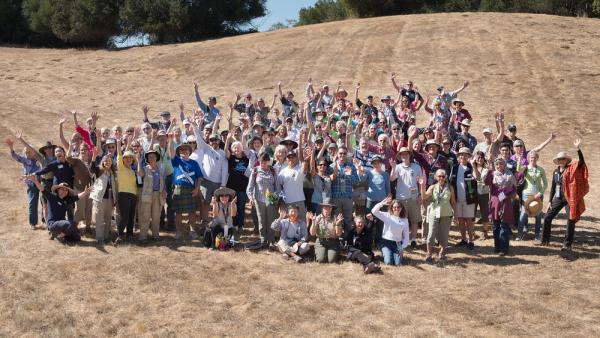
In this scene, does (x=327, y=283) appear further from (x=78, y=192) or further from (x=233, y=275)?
(x=78, y=192)

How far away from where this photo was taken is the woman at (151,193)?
1001cm

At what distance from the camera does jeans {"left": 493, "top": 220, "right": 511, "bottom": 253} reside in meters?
9.70

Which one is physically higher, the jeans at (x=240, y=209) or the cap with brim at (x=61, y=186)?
the cap with brim at (x=61, y=186)

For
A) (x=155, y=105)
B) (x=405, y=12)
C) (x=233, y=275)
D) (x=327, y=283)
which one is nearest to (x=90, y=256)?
(x=233, y=275)

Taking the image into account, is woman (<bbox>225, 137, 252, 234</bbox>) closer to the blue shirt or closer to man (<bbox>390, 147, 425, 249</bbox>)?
the blue shirt

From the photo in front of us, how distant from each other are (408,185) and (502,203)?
1.54 meters

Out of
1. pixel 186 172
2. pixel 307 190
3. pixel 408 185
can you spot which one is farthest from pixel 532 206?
pixel 186 172

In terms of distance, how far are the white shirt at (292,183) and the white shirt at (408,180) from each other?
1633mm

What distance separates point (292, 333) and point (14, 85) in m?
27.3

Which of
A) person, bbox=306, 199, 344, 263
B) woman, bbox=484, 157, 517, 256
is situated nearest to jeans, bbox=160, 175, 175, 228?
person, bbox=306, 199, 344, 263

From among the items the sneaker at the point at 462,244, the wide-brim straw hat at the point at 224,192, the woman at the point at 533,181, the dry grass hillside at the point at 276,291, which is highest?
the woman at the point at 533,181

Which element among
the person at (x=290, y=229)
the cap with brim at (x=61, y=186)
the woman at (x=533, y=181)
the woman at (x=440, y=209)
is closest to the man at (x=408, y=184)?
the woman at (x=440, y=209)

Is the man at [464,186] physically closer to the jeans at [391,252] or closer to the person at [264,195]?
the jeans at [391,252]

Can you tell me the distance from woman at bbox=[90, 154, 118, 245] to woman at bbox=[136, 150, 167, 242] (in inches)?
18.5
